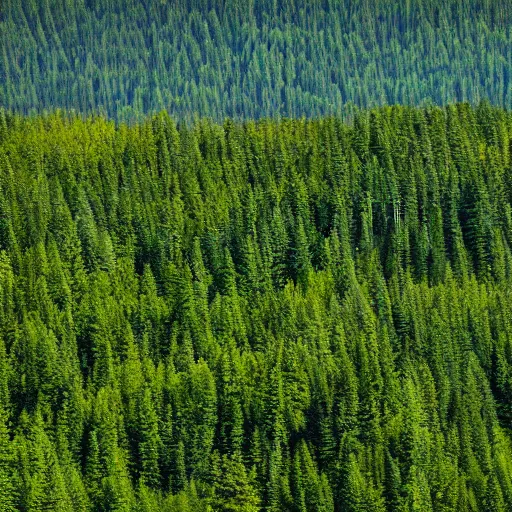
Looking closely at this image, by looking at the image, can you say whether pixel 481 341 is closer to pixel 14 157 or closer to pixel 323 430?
pixel 323 430

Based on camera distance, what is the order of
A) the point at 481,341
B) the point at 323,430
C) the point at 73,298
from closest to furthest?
the point at 323,430 → the point at 481,341 → the point at 73,298

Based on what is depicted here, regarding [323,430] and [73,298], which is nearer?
[323,430]

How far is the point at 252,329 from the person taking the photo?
532 ft

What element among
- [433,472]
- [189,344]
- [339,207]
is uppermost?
[339,207]

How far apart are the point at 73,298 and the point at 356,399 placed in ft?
122

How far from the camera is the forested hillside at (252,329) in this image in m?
132

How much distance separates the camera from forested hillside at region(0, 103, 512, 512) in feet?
434

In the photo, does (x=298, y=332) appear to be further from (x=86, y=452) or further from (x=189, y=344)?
(x=86, y=452)

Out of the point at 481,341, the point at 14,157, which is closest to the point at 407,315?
the point at 481,341

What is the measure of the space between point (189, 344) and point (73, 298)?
16.2 metres

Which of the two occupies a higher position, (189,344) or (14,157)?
(14,157)

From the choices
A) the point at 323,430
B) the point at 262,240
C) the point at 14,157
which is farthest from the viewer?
the point at 14,157

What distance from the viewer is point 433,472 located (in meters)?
132

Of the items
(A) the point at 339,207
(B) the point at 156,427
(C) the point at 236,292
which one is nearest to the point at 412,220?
(A) the point at 339,207
